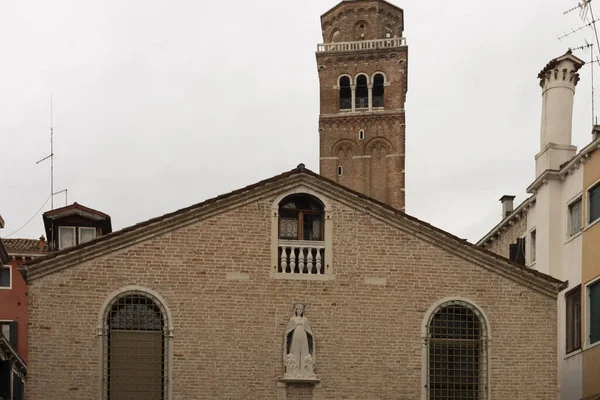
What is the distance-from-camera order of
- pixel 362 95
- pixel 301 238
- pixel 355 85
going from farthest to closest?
pixel 362 95 → pixel 355 85 → pixel 301 238

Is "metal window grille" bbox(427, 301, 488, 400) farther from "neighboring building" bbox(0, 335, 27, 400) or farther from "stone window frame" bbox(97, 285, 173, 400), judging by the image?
"neighboring building" bbox(0, 335, 27, 400)

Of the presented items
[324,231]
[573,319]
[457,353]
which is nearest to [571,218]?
[573,319]

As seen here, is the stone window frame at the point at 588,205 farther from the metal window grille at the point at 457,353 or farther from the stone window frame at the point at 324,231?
the stone window frame at the point at 324,231

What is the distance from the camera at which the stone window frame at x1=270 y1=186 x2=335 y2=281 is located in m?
27.3

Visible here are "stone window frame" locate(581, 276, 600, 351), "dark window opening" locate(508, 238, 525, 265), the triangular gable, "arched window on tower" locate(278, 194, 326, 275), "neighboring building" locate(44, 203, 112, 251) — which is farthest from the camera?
"neighboring building" locate(44, 203, 112, 251)

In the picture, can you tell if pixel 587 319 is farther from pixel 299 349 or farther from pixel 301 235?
pixel 299 349

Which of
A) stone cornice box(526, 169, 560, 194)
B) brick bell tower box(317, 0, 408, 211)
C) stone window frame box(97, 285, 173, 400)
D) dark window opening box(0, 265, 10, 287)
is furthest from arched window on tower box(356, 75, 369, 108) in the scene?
stone window frame box(97, 285, 173, 400)

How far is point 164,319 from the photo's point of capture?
2673 cm

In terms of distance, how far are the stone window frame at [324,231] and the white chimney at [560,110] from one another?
10.7 metres

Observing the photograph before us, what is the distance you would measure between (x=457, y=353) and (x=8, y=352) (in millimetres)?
19705

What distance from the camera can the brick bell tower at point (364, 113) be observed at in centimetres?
8281

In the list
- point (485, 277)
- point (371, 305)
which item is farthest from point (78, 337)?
point (485, 277)

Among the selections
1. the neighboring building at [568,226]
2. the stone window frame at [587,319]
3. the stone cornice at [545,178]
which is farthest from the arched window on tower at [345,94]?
the stone window frame at [587,319]

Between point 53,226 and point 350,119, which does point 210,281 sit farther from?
point 350,119
